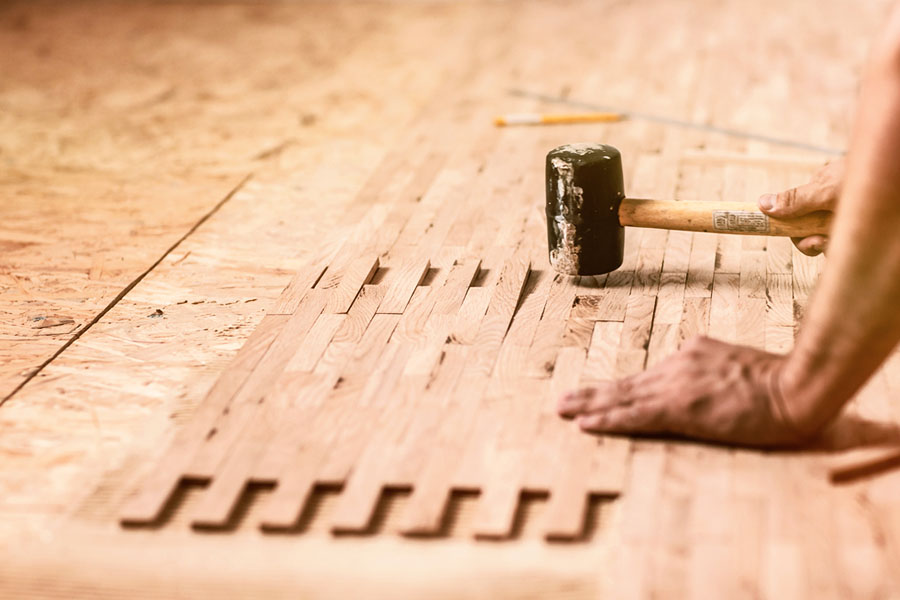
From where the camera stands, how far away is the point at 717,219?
2285mm

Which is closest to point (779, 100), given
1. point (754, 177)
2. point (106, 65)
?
point (754, 177)

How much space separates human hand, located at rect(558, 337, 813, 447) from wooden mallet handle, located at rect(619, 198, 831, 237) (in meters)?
0.47

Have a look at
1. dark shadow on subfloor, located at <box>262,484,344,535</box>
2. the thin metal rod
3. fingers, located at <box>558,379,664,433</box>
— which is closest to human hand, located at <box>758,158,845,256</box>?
fingers, located at <box>558,379,664,433</box>

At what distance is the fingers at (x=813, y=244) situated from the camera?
2.23 m

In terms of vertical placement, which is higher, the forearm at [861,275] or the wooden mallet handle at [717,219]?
the forearm at [861,275]

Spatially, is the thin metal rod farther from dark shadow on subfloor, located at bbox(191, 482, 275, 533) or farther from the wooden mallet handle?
dark shadow on subfloor, located at bbox(191, 482, 275, 533)

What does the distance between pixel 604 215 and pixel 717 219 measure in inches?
9.8

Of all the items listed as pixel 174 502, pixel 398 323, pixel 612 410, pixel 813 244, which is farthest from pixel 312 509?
pixel 813 244

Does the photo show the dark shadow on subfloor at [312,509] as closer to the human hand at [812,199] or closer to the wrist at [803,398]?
the wrist at [803,398]

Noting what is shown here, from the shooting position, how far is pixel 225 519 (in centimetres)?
171

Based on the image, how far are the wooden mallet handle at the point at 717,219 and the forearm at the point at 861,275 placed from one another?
608 millimetres

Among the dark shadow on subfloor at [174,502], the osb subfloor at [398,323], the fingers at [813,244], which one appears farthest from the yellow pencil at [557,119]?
the dark shadow on subfloor at [174,502]

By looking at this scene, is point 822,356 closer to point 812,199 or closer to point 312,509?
point 812,199

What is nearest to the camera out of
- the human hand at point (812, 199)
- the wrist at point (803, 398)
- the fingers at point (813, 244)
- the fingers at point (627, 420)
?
the wrist at point (803, 398)
